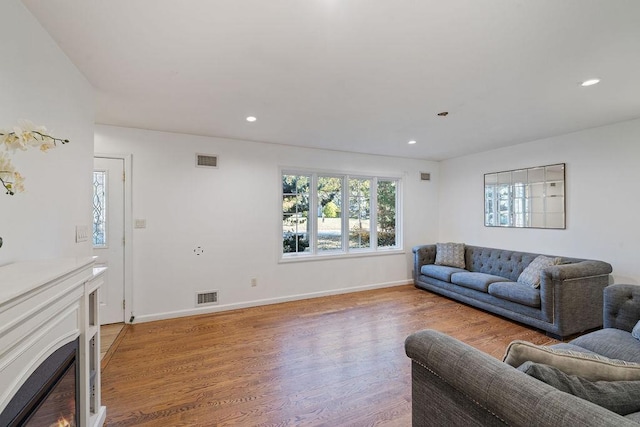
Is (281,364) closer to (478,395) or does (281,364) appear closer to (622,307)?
(478,395)

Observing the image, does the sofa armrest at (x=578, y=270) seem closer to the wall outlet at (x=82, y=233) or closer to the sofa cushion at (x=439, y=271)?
the sofa cushion at (x=439, y=271)

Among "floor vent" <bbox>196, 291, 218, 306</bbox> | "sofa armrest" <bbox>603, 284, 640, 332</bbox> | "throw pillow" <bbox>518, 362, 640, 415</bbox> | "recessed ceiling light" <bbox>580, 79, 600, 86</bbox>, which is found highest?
"recessed ceiling light" <bbox>580, 79, 600, 86</bbox>

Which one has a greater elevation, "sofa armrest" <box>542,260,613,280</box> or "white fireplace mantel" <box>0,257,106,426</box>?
"white fireplace mantel" <box>0,257,106,426</box>

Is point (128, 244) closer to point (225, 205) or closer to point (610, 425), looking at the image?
point (225, 205)

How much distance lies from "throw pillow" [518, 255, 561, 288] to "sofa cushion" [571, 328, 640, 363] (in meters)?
1.40

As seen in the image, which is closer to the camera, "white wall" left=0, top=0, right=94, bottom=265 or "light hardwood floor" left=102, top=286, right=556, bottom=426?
"white wall" left=0, top=0, right=94, bottom=265

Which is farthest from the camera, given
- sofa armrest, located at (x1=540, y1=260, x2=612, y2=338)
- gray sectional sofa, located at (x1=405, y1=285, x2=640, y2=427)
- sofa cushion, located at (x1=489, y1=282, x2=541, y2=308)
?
sofa cushion, located at (x1=489, y1=282, x2=541, y2=308)

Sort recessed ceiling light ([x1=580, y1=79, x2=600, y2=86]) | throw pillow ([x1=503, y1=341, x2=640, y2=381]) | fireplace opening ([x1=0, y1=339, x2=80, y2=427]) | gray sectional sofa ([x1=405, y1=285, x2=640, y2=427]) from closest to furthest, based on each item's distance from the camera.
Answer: gray sectional sofa ([x1=405, y1=285, x2=640, y2=427])
fireplace opening ([x1=0, y1=339, x2=80, y2=427])
throw pillow ([x1=503, y1=341, x2=640, y2=381])
recessed ceiling light ([x1=580, y1=79, x2=600, y2=86])

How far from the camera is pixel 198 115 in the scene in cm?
308

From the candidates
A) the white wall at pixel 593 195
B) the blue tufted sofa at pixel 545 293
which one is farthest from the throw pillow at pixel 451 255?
the white wall at pixel 593 195

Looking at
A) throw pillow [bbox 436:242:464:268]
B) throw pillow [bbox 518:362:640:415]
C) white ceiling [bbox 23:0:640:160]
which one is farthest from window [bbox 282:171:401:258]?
throw pillow [bbox 518:362:640:415]

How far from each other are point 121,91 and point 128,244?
1.87 metres

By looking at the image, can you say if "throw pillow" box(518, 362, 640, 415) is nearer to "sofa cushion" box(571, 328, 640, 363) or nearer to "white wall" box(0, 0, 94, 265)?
"sofa cushion" box(571, 328, 640, 363)

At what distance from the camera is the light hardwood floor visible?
1.95 meters
